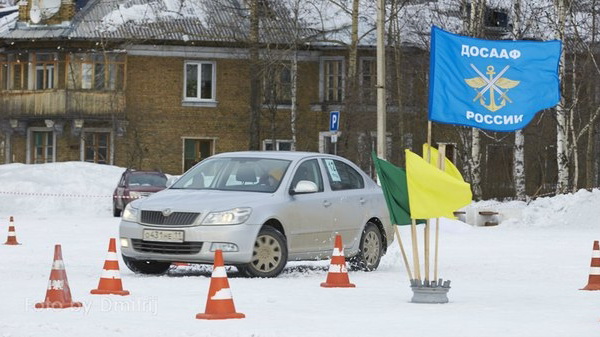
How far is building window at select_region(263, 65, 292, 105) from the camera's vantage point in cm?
5781

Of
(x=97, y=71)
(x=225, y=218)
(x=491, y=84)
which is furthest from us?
(x=97, y=71)

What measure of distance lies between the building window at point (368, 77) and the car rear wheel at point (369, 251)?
34543mm

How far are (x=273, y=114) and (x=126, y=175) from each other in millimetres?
14212

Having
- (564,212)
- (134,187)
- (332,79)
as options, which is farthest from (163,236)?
(332,79)

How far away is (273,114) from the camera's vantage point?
57.8 meters

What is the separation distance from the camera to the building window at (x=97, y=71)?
2248 inches

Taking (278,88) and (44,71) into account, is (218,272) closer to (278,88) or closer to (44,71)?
(278,88)

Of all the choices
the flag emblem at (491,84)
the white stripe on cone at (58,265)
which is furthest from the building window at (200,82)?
the white stripe on cone at (58,265)

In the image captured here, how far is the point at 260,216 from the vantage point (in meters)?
17.9

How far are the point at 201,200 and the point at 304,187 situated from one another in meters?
1.49

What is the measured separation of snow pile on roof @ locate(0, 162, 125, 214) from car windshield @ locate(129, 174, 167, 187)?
1311mm

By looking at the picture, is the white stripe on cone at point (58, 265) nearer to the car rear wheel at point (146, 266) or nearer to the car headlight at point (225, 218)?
the car headlight at point (225, 218)

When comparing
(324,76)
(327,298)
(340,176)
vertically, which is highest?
(324,76)

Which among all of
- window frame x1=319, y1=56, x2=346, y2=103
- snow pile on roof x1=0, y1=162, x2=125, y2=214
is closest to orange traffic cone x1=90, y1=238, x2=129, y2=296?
snow pile on roof x1=0, y1=162, x2=125, y2=214
